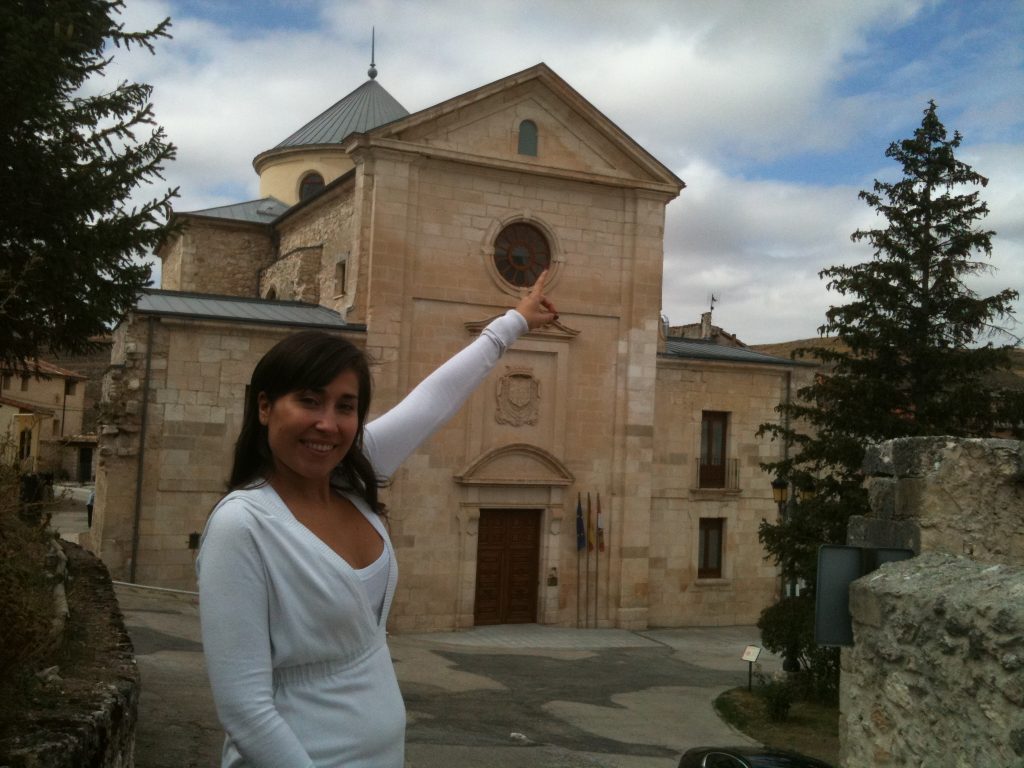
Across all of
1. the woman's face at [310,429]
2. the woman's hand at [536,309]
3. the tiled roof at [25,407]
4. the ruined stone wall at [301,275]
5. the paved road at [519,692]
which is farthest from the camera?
the ruined stone wall at [301,275]

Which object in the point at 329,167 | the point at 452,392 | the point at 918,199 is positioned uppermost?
the point at 329,167

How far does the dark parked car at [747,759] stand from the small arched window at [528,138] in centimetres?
1665

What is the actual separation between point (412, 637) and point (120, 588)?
5918 millimetres

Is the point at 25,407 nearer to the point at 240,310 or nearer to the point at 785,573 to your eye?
the point at 240,310

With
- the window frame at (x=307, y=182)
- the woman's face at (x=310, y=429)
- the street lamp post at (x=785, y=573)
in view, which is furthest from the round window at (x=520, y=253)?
the woman's face at (x=310, y=429)

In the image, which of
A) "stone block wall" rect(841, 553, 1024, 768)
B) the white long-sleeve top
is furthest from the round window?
the white long-sleeve top

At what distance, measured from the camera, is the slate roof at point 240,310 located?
19.4 m

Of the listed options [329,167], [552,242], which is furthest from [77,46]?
[329,167]

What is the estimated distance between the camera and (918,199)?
17719 millimetres

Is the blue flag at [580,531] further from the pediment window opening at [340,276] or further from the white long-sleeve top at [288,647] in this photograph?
the white long-sleeve top at [288,647]

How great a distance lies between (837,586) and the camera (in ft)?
17.4

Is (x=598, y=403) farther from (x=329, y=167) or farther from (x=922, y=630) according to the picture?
(x=922, y=630)

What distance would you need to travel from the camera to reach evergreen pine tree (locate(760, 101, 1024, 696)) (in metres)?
17.3

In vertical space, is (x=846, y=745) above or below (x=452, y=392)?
below
